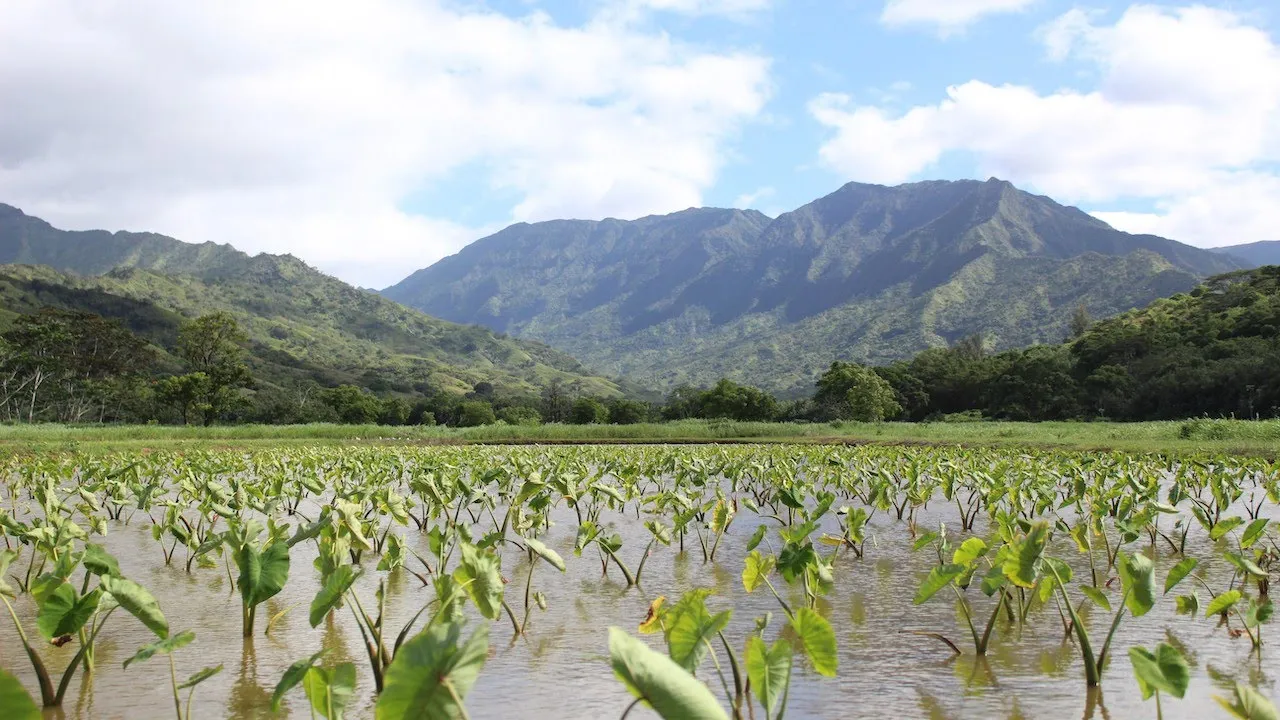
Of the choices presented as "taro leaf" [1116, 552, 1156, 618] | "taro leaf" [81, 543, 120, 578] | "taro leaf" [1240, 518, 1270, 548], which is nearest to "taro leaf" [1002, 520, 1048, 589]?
"taro leaf" [1116, 552, 1156, 618]

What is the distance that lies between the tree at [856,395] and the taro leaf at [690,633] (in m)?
65.5

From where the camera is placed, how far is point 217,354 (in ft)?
246

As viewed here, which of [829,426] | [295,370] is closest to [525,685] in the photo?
[829,426]

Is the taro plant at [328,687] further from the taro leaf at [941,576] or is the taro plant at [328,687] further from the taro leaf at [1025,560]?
the taro leaf at [1025,560]

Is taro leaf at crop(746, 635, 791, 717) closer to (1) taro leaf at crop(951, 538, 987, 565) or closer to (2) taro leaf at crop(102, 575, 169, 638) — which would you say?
(1) taro leaf at crop(951, 538, 987, 565)

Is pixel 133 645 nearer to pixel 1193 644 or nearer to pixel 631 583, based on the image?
pixel 631 583

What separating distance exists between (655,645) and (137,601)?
9.98 feet

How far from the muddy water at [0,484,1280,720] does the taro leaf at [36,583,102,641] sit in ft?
1.69

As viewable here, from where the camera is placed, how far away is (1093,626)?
617cm

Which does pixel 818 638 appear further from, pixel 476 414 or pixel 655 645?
pixel 476 414

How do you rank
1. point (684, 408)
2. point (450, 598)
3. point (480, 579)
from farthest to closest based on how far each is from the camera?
point (684, 408) → point (480, 579) → point (450, 598)

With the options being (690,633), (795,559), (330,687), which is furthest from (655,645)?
(330,687)

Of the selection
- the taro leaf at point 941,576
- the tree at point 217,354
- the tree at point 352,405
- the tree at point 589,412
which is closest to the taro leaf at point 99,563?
the taro leaf at point 941,576

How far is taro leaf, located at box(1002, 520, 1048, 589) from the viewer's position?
4.96m
